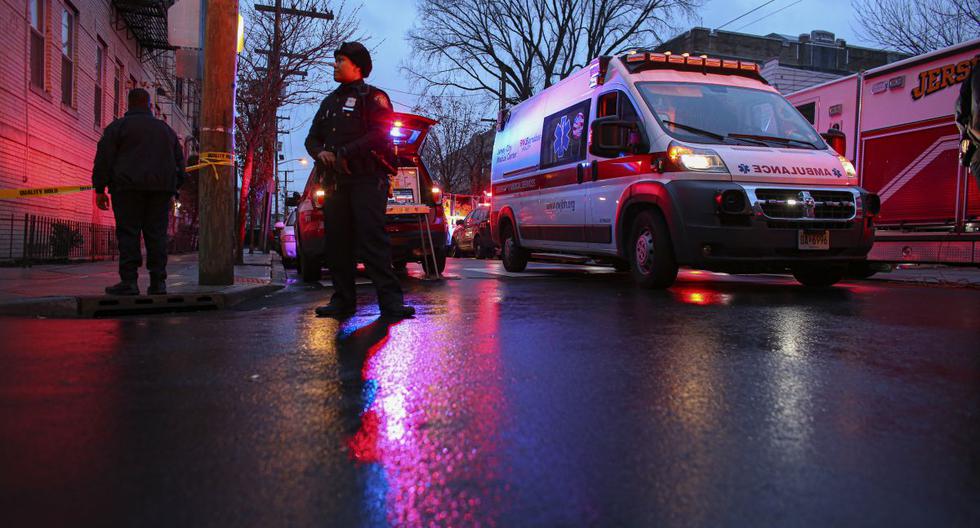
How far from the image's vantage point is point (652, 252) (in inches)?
287

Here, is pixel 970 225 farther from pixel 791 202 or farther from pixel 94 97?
pixel 94 97

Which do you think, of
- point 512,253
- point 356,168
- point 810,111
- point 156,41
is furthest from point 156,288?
point 156,41

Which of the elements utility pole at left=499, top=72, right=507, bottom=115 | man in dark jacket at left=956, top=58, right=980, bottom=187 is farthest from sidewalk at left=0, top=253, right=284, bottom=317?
utility pole at left=499, top=72, right=507, bottom=115

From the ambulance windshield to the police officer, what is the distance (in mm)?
3371

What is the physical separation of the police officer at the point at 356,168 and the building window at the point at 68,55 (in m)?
10.1

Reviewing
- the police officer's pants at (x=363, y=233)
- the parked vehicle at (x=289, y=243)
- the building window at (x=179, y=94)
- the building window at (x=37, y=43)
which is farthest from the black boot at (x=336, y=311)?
the building window at (x=179, y=94)

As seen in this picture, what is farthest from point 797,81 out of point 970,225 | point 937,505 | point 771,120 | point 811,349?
point 937,505

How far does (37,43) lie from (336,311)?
31.1 feet

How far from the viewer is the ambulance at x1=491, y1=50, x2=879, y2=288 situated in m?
6.75

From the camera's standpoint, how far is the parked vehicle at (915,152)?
984 centimetres

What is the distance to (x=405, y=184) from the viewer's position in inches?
539

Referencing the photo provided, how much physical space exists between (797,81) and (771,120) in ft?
79.4

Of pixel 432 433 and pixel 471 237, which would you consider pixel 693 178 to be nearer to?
pixel 432 433

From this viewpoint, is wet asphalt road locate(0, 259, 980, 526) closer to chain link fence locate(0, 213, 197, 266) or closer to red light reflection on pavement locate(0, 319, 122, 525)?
red light reflection on pavement locate(0, 319, 122, 525)
